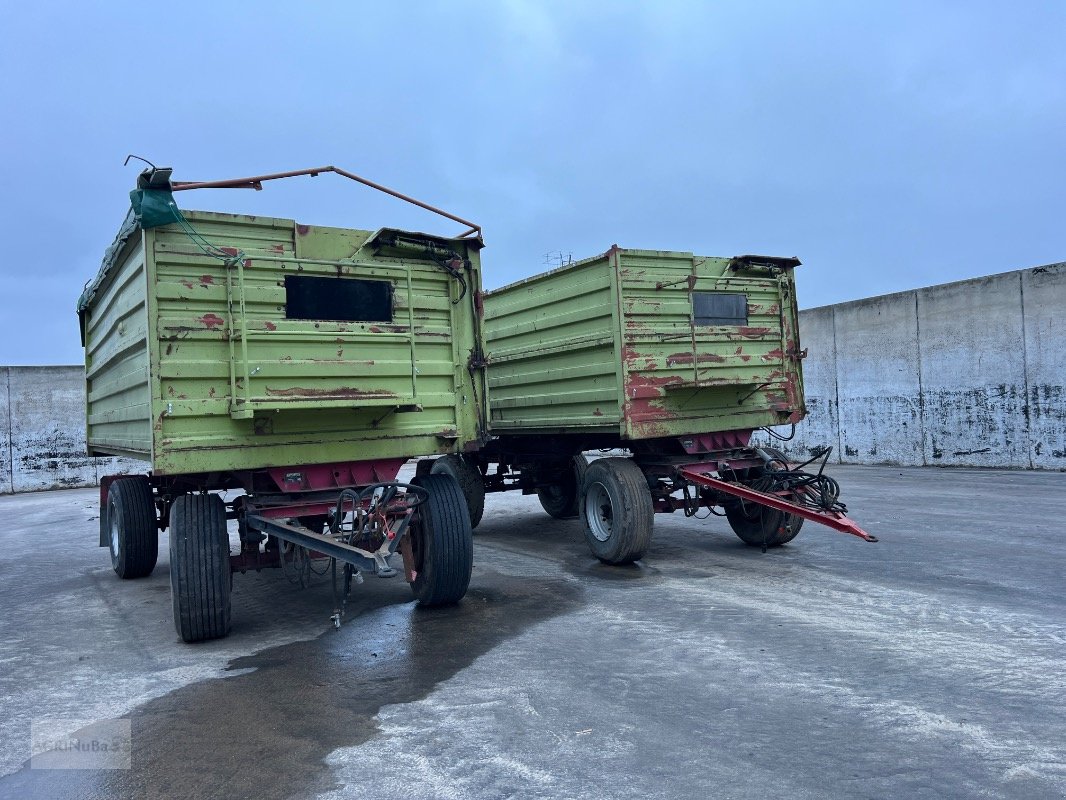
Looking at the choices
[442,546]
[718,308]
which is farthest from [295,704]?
[718,308]

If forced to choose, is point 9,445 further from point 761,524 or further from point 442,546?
point 761,524

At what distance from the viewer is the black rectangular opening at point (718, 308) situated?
26.3 ft

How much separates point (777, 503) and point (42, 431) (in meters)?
20.3

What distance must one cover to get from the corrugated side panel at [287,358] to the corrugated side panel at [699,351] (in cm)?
202

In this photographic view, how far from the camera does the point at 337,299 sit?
5.83m

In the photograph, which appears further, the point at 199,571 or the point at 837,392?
the point at 837,392

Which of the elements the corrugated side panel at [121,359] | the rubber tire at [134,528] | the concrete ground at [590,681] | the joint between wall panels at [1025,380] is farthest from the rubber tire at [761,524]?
the joint between wall panels at [1025,380]

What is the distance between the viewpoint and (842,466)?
58.9 feet

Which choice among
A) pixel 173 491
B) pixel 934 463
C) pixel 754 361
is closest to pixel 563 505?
pixel 754 361

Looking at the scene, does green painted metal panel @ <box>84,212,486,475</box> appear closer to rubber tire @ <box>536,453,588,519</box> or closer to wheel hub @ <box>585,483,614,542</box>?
wheel hub @ <box>585,483,614,542</box>

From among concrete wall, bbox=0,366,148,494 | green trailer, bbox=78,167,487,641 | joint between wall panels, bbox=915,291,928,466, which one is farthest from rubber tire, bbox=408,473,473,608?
concrete wall, bbox=0,366,148,494

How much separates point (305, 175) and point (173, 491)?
9.76ft

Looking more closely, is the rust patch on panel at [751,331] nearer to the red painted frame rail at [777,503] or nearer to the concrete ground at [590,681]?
the red painted frame rail at [777,503]

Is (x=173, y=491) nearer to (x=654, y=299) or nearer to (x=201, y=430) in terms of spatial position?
(x=201, y=430)
